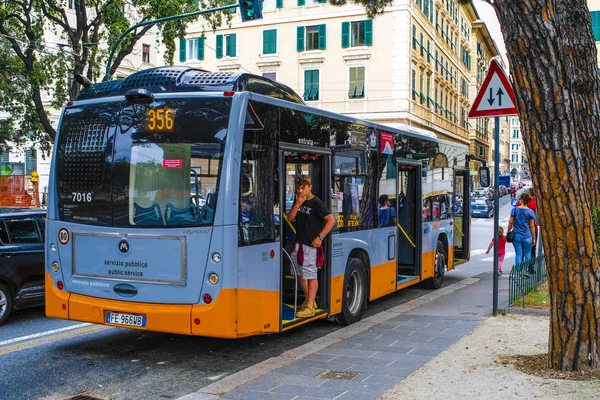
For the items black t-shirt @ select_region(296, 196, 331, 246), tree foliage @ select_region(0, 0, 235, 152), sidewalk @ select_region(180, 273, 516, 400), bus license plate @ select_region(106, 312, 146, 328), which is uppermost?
tree foliage @ select_region(0, 0, 235, 152)

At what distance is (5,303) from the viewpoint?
9047 millimetres

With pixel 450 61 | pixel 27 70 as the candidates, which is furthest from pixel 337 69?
pixel 27 70

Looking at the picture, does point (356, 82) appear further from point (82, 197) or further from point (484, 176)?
point (82, 197)

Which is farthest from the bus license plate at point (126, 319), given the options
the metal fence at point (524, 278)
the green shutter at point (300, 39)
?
the green shutter at point (300, 39)

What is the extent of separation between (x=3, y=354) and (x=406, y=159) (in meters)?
6.65

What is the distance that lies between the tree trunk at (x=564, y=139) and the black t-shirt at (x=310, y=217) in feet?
9.32

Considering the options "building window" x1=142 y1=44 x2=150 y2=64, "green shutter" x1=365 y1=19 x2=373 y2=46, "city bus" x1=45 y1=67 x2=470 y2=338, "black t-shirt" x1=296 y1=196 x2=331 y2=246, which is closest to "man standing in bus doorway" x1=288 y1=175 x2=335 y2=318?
"black t-shirt" x1=296 y1=196 x2=331 y2=246

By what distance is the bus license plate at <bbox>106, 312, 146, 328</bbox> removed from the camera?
671cm

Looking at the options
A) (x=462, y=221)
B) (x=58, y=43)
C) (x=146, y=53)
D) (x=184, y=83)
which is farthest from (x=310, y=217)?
(x=146, y=53)

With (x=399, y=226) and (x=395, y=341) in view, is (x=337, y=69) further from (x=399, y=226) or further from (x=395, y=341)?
(x=395, y=341)

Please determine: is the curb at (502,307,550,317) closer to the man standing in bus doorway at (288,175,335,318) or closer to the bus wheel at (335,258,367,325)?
the bus wheel at (335,258,367,325)

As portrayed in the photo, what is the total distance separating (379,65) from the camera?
42.6m

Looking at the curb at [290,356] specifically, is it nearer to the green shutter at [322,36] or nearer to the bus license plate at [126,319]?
the bus license plate at [126,319]

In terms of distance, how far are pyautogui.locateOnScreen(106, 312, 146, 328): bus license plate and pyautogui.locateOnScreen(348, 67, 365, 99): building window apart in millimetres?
37340
